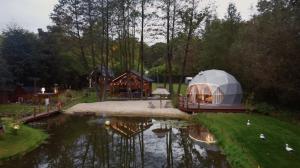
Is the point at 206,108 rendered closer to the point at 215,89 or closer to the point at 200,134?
the point at 215,89

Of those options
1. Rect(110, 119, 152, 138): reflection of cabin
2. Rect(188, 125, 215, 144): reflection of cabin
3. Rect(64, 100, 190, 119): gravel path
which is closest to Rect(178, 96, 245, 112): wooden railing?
Rect(64, 100, 190, 119): gravel path

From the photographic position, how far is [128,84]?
46469 millimetres

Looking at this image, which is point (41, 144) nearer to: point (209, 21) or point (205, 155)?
point (205, 155)

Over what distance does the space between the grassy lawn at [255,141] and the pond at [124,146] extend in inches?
26.4

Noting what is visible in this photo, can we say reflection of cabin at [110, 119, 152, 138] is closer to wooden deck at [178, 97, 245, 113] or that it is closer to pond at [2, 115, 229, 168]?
pond at [2, 115, 229, 168]

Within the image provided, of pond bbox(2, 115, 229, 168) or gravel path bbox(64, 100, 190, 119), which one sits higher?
gravel path bbox(64, 100, 190, 119)

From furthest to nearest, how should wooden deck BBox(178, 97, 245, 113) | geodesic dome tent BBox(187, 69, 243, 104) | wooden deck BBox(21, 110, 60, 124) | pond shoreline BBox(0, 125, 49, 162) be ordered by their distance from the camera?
geodesic dome tent BBox(187, 69, 243, 104) → wooden deck BBox(178, 97, 245, 113) → wooden deck BBox(21, 110, 60, 124) → pond shoreline BBox(0, 125, 49, 162)

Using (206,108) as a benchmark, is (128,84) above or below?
above

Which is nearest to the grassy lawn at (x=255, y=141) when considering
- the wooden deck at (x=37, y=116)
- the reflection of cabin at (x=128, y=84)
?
the wooden deck at (x=37, y=116)

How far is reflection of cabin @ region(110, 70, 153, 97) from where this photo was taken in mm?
47062

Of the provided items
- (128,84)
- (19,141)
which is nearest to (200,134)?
(19,141)

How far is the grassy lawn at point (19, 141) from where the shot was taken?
16.3 metres

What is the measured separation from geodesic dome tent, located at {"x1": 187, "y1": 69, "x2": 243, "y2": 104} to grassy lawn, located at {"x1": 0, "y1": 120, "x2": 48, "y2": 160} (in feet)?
55.1

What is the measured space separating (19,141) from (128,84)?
2858 cm
